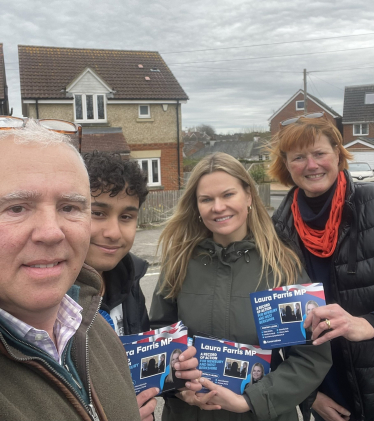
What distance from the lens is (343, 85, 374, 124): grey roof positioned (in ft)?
139

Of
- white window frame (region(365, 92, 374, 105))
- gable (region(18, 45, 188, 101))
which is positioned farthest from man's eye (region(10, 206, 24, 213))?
white window frame (region(365, 92, 374, 105))

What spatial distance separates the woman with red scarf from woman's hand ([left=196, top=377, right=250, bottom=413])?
0.51 metres

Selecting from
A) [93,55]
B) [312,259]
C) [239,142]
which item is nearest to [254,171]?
[93,55]

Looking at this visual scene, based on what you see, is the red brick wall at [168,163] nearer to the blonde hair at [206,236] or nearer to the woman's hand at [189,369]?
the blonde hair at [206,236]

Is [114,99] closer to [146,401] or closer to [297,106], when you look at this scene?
[146,401]

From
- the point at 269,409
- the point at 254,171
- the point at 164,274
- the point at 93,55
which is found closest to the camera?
the point at 269,409

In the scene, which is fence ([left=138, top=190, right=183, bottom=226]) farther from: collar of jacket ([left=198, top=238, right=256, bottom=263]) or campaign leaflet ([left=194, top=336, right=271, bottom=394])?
campaign leaflet ([left=194, top=336, right=271, bottom=394])

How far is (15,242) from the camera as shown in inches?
42.8

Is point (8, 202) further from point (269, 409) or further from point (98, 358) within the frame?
point (269, 409)

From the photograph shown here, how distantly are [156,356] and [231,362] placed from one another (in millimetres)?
406

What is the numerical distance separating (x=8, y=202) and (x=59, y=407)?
62 centimetres

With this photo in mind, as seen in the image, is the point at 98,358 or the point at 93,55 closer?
the point at 98,358

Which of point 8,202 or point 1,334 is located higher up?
point 8,202

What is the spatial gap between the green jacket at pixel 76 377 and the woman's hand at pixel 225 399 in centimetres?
58
